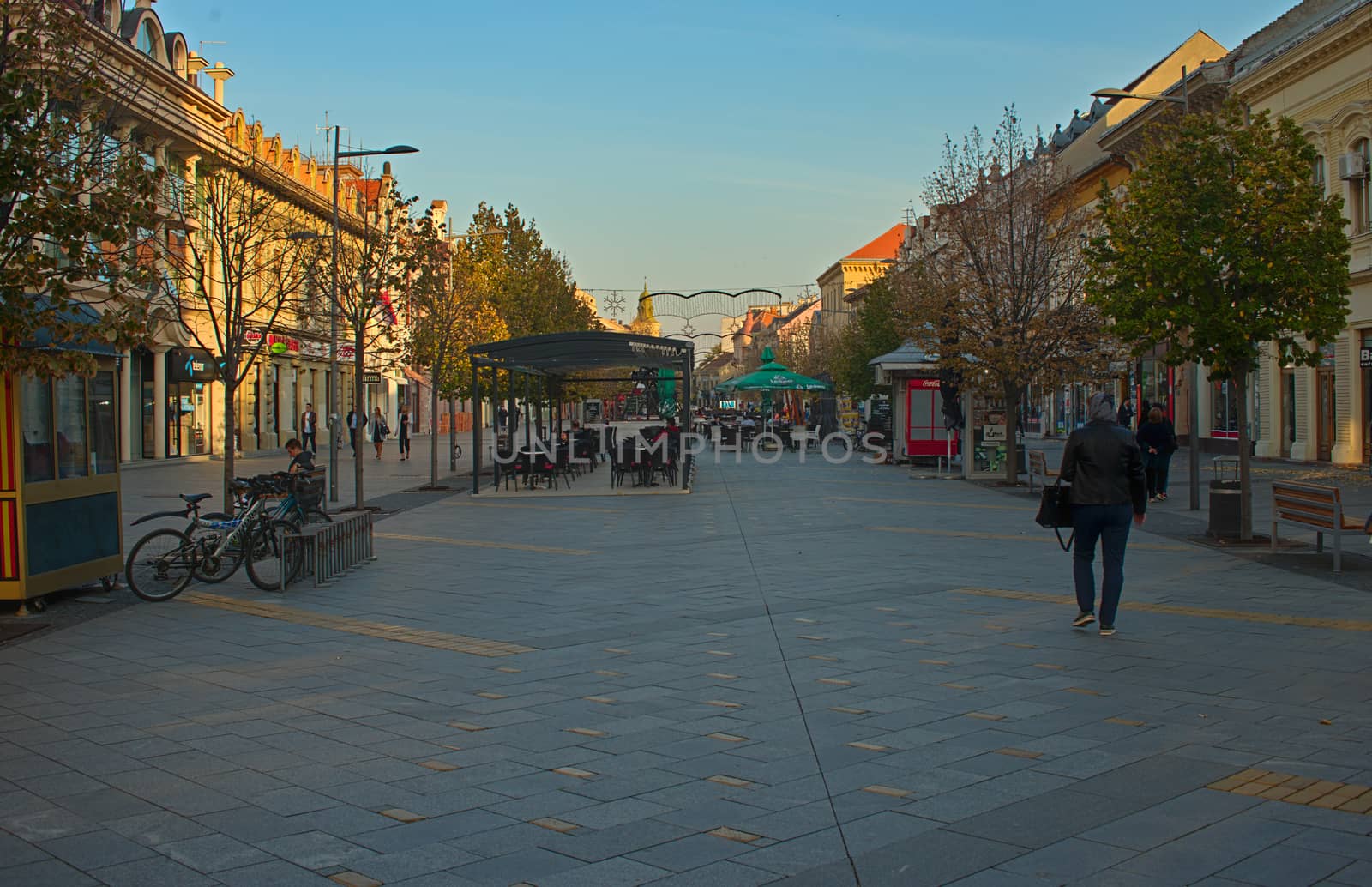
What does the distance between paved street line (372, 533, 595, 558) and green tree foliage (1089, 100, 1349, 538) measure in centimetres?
739

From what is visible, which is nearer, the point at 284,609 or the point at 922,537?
the point at 284,609

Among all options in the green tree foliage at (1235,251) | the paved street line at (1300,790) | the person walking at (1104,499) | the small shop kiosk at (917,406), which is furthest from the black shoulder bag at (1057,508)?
the small shop kiosk at (917,406)

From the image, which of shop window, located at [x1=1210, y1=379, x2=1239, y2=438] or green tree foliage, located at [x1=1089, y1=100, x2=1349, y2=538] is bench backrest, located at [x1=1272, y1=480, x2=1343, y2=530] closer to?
green tree foliage, located at [x1=1089, y1=100, x2=1349, y2=538]

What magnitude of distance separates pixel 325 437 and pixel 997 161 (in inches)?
1347

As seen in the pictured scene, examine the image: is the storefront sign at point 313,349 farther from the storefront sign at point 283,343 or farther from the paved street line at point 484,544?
the paved street line at point 484,544

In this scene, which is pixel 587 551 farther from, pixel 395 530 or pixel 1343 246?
pixel 1343 246

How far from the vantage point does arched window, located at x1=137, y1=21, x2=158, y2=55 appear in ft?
107

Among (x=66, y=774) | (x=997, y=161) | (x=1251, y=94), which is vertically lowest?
(x=66, y=774)

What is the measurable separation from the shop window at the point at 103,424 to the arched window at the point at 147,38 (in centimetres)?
2399

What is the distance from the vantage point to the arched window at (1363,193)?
27.8 metres

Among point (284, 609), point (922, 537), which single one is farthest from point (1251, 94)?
point (284, 609)

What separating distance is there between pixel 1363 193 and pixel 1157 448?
11.7m

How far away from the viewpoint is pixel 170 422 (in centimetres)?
3647

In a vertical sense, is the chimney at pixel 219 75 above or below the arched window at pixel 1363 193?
above
